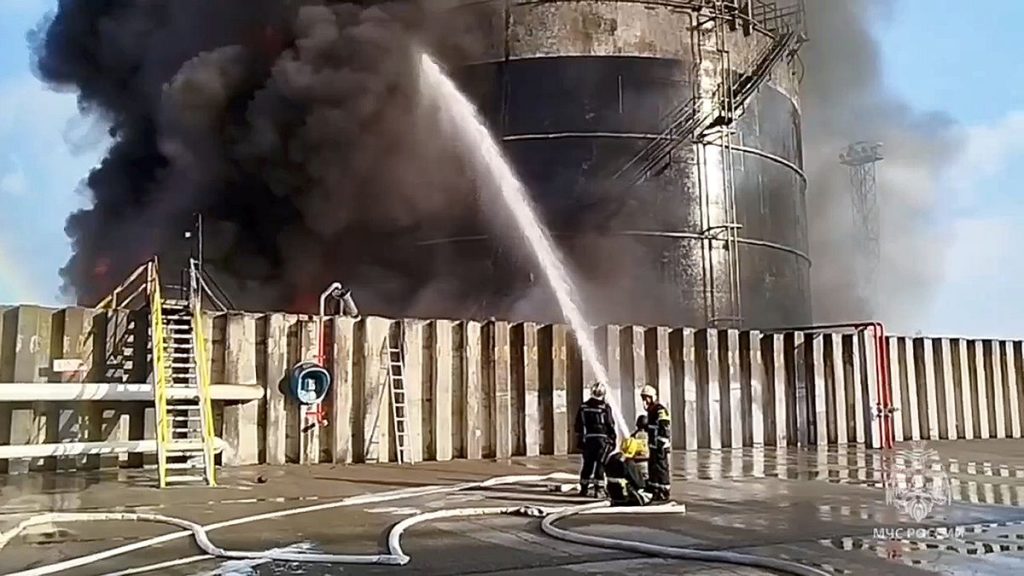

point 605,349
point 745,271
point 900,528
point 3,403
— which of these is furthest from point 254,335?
point 745,271

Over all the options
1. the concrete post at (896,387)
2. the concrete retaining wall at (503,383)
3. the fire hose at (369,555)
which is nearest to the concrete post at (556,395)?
the concrete retaining wall at (503,383)

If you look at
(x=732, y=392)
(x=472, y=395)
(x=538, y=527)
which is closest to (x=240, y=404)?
(x=472, y=395)

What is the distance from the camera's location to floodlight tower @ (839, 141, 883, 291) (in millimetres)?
55031

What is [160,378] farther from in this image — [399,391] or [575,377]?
[575,377]

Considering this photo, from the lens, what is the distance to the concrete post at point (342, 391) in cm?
1515

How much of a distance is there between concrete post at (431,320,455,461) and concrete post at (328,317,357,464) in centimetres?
136

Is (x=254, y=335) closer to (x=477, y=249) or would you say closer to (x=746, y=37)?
(x=477, y=249)

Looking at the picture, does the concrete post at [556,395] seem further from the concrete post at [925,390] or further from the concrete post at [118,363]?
the concrete post at [925,390]

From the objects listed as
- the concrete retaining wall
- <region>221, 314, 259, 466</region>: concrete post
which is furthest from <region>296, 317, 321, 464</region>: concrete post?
<region>221, 314, 259, 466</region>: concrete post

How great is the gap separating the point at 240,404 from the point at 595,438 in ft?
21.0

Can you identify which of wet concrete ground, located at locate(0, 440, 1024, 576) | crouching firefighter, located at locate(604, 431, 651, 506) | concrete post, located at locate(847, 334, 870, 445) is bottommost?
wet concrete ground, located at locate(0, 440, 1024, 576)

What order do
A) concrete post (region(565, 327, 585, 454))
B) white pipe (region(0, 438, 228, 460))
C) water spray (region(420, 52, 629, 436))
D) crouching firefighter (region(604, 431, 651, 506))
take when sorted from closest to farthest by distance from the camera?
crouching firefighter (region(604, 431, 651, 506)) → white pipe (region(0, 438, 228, 460)) → concrete post (region(565, 327, 585, 454)) → water spray (region(420, 52, 629, 436))

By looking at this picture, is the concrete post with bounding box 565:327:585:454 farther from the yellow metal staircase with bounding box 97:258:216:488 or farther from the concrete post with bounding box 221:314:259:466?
the yellow metal staircase with bounding box 97:258:216:488

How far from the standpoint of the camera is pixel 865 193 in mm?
58656
